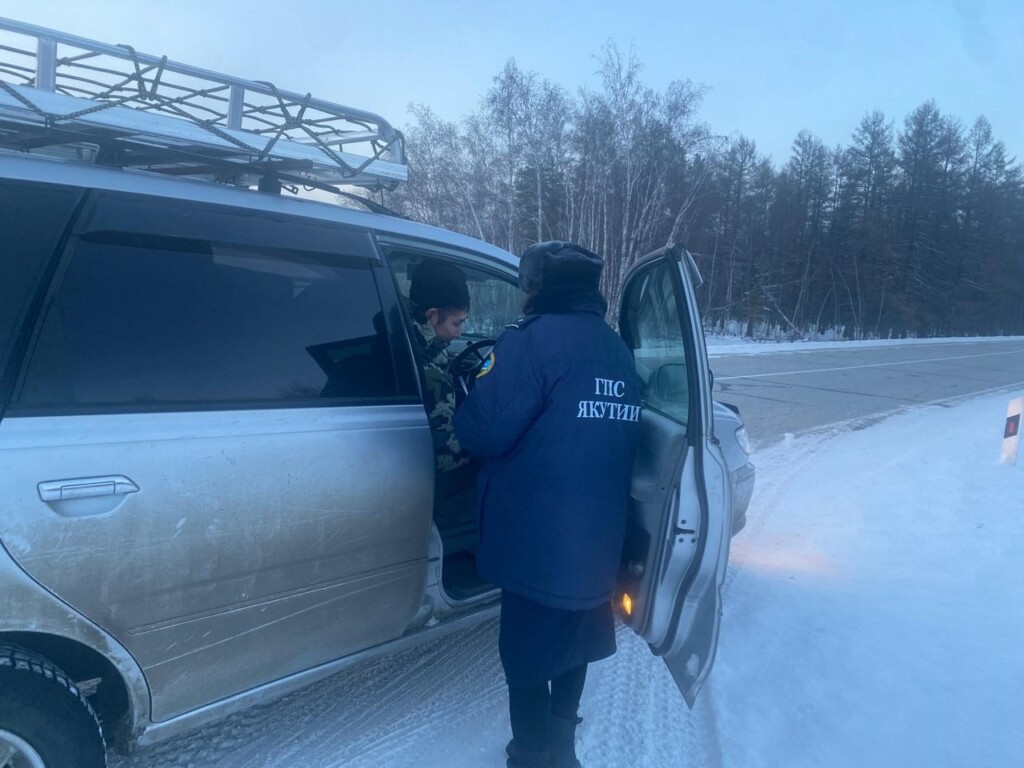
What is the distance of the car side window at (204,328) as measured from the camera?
201 cm

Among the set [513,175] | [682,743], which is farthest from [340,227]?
[513,175]

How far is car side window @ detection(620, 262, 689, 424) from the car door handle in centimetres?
179

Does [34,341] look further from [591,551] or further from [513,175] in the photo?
[513,175]

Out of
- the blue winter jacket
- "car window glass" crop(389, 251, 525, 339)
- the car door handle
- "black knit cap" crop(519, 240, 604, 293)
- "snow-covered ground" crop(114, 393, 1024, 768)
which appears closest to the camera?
the car door handle

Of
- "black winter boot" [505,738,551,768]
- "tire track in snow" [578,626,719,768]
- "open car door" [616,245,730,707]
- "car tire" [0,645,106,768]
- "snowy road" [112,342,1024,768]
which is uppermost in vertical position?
"open car door" [616,245,730,707]

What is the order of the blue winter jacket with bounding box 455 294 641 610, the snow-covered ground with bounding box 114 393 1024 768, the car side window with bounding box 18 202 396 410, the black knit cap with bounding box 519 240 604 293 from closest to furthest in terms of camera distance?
the car side window with bounding box 18 202 396 410 → the blue winter jacket with bounding box 455 294 641 610 → the black knit cap with bounding box 519 240 604 293 → the snow-covered ground with bounding box 114 393 1024 768

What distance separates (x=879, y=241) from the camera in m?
46.5

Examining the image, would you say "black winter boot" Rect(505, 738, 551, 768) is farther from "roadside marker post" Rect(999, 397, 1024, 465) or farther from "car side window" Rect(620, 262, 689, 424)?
"roadside marker post" Rect(999, 397, 1024, 465)

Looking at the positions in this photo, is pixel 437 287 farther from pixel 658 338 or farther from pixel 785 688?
pixel 785 688

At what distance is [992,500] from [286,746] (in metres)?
5.72

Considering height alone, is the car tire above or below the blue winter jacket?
below

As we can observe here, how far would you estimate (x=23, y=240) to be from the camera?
6.46 ft

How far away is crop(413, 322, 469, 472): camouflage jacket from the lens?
2934 millimetres

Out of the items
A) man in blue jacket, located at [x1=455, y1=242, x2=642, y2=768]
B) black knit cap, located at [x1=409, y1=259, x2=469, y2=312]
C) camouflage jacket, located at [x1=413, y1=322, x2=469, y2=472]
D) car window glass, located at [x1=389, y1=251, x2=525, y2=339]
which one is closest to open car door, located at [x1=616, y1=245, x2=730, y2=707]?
man in blue jacket, located at [x1=455, y1=242, x2=642, y2=768]
